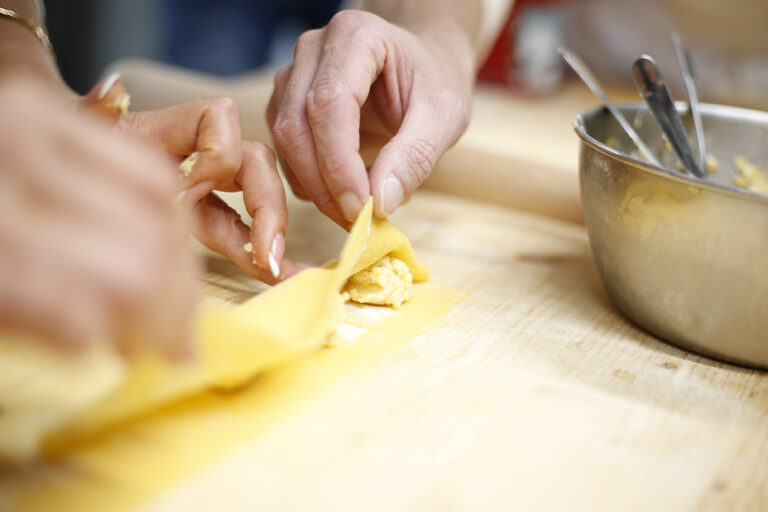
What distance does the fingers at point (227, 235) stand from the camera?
0.90 metres

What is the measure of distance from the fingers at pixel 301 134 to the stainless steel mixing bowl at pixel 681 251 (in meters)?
0.34

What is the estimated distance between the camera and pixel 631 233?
86 centimetres

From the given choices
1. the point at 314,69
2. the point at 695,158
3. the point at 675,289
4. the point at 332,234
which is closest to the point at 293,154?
the point at 314,69

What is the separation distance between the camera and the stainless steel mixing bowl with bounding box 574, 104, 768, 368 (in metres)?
0.77

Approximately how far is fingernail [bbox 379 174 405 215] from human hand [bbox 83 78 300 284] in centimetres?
13

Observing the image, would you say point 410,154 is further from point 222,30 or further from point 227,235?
point 222,30

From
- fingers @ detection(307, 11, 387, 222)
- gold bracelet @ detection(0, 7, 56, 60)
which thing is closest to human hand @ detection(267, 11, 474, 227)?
fingers @ detection(307, 11, 387, 222)

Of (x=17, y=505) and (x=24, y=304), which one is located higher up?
(x=24, y=304)

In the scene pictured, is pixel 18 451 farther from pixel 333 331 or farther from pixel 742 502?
pixel 742 502

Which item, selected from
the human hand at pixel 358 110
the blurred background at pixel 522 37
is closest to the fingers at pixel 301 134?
the human hand at pixel 358 110

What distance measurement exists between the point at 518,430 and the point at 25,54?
0.81 metres

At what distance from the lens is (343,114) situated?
2.81 feet

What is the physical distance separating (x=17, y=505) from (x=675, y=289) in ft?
2.27

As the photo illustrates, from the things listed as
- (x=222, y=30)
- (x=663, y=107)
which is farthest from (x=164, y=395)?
(x=222, y=30)
